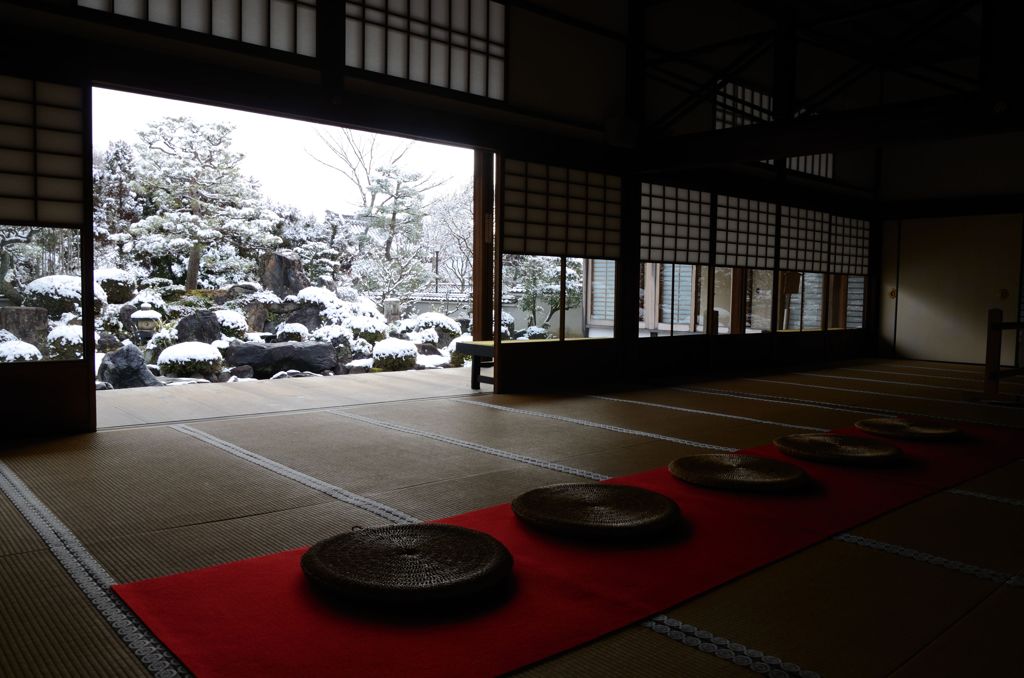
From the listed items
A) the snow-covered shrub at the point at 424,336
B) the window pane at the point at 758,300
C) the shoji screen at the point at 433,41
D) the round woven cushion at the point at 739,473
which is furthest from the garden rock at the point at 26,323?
the window pane at the point at 758,300

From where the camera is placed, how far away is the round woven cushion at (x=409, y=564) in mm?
1789

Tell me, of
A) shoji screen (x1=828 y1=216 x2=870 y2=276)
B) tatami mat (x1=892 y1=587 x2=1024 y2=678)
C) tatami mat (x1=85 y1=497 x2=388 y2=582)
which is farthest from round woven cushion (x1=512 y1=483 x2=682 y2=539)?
shoji screen (x1=828 y1=216 x2=870 y2=276)

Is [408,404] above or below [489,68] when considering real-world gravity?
below

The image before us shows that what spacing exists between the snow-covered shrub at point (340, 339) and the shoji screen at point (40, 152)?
610 cm

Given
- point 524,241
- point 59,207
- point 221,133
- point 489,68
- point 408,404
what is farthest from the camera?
point 221,133

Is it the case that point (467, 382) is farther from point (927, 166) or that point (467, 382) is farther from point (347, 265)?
point (927, 166)

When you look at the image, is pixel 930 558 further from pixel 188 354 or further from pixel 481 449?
pixel 188 354

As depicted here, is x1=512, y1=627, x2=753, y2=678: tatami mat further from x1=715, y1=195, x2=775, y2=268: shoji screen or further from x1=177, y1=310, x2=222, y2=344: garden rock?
x1=177, y1=310, x2=222, y2=344: garden rock

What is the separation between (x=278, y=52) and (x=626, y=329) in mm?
3839

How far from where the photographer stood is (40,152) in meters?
3.85

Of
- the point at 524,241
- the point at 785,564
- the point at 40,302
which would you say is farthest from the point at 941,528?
the point at 40,302

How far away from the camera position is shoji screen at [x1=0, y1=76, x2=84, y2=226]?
376 cm

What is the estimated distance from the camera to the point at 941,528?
8.38ft

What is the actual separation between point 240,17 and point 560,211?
9.63 ft
